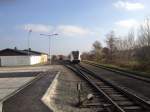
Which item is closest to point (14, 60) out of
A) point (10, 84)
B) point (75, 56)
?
point (75, 56)

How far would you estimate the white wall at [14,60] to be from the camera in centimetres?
7961

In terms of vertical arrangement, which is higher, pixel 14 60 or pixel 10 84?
pixel 14 60

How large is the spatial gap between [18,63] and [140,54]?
37.1 metres

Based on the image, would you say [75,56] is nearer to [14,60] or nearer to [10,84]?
[14,60]

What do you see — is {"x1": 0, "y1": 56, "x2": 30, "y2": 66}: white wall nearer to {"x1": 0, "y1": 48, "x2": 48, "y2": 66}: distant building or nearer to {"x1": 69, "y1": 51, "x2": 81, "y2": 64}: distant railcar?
{"x1": 0, "y1": 48, "x2": 48, "y2": 66}: distant building

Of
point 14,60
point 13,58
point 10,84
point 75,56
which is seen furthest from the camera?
point 75,56

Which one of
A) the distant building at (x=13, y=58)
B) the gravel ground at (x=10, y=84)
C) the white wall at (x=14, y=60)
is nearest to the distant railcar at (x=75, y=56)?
the distant building at (x=13, y=58)

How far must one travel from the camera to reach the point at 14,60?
262ft

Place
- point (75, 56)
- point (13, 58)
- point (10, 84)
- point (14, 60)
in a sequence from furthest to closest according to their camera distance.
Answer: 1. point (75, 56)
2. point (13, 58)
3. point (14, 60)
4. point (10, 84)

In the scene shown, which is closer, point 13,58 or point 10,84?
point 10,84

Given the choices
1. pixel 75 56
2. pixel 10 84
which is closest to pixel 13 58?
pixel 75 56

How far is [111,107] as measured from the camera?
12.8 metres

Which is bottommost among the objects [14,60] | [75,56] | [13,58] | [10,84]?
[10,84]

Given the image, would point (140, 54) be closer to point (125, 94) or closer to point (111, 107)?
point (125, 94)
